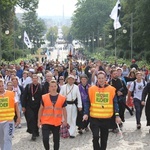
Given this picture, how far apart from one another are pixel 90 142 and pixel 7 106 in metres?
2.96

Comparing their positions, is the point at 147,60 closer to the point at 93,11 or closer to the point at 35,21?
the point at 93,11

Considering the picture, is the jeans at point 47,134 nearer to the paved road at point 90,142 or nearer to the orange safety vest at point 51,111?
the orange safety vest at point 51,111

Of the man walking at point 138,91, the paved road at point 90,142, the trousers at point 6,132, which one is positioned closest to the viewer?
the trousers at point 6,132

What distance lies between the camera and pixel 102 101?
25.2 ft

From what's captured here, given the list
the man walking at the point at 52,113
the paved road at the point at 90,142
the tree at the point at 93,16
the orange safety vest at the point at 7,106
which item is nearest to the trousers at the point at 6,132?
the orange safety vest at the point at 7,106

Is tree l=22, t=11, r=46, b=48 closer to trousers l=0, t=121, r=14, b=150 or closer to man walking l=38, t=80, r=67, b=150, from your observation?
man walking l=38, t=80, r=67, b=150

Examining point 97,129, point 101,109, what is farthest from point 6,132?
point 101,109

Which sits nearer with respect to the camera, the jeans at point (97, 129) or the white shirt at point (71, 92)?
the jeans at point (97, 129)

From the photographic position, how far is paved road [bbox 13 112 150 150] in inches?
372

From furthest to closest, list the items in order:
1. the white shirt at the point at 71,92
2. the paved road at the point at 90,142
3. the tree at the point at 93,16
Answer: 1. the tree at the point at 93,16
2. the white shirt at the point at 71,92
3. the paved road at the point at 90,142

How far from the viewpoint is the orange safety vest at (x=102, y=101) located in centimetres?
769

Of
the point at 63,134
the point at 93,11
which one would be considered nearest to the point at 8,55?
the point at 63,134

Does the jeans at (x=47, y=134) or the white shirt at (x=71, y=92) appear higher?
the white shirt at (x=71, y=92)

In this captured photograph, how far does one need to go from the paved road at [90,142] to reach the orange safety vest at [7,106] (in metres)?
1.96
